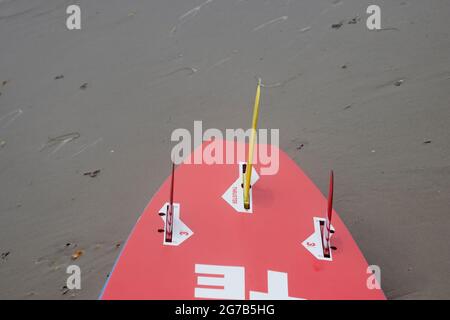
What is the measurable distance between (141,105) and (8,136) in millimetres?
785

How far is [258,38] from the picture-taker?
362 centimetres

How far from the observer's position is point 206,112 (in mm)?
3248

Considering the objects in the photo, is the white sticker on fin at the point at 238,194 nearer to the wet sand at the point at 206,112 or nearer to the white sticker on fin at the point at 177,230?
the white sticker on fin at the point at 177,230

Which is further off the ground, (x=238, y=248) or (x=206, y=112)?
(x=206, y=112)

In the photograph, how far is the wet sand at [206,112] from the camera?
2.64m

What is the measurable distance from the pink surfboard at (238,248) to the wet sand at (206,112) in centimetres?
48

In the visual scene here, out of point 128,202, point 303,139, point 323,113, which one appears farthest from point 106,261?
point 323,113

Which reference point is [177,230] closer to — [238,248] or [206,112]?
[238,248]

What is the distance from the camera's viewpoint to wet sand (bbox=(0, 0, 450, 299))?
8.66 ft

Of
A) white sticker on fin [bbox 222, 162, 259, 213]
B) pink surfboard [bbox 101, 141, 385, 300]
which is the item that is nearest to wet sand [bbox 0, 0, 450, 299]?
pink surfboard [bbox 101, 141, 385, 300]

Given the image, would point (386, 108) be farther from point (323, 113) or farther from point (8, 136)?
point (8, 136)

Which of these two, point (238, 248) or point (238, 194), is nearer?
point (238, 248)

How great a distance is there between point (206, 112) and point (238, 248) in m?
1.33

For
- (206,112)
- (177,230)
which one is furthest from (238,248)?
(206,112)
